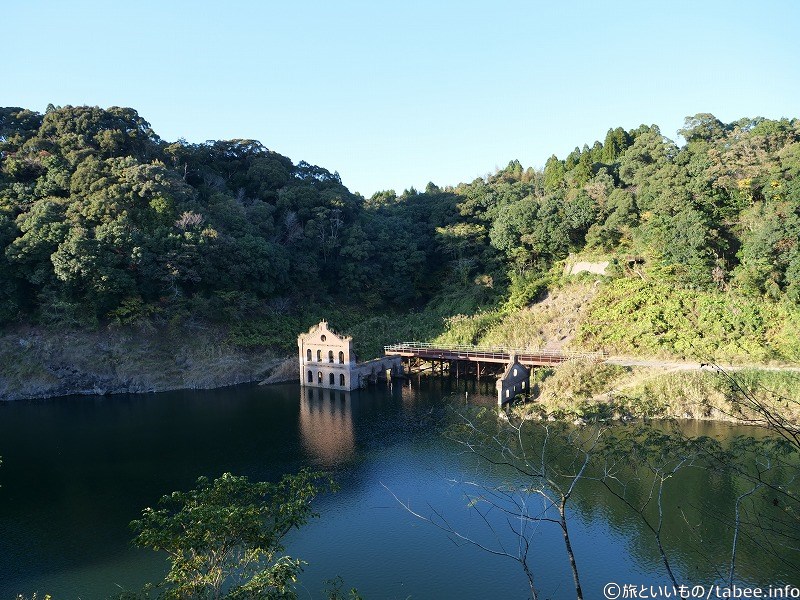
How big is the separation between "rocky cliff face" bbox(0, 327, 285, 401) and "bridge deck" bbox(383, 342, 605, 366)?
35.6 feet

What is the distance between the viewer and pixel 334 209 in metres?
57.1

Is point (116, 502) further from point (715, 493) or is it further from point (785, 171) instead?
point (785, 171)

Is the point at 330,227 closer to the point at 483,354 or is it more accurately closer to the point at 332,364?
the point at 332,364

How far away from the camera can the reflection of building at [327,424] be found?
3016 cm

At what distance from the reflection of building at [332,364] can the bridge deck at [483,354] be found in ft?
6.53

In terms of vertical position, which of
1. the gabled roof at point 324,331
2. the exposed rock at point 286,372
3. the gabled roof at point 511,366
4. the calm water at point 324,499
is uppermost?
the gabled roof at point 324,331

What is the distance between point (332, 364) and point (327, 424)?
8367 mm

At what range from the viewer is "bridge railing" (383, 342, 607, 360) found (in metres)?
38.2

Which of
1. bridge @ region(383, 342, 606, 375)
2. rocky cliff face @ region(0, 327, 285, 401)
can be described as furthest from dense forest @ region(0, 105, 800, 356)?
bridge @ region(383, 342, 606, 375)

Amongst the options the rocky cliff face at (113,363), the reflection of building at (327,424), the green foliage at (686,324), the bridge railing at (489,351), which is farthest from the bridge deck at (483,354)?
the rocky cliff face at (113,363)

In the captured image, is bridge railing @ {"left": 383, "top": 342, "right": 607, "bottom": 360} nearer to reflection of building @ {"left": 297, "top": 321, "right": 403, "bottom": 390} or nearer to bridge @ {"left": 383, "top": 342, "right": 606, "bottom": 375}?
bridge @ {"left": 383, "top": 342, "right": 606, "bottom": 375}

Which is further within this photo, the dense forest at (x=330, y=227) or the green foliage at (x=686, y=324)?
the dense forest at (x=330, y=227)

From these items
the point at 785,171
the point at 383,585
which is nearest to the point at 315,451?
the point at 383,585

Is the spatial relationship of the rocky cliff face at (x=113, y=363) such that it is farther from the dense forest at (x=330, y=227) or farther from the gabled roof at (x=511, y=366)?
the gabled roof at (x=511, y=366)
